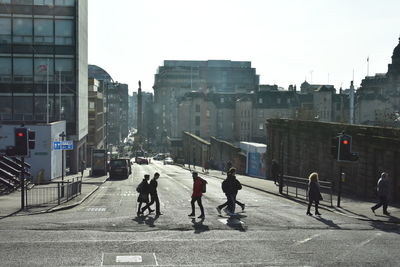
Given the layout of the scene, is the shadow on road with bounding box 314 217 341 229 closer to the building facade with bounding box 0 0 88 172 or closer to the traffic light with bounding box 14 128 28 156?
the traffic light with bounding box 14 128 28 156

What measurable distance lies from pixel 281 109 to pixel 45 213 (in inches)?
4433

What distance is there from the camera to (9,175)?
35125 mm

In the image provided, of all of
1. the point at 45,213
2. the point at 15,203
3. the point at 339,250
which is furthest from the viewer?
the point at 15,203

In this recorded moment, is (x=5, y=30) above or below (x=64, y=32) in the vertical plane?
below

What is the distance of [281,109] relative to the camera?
436 feet

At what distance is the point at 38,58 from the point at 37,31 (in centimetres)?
285

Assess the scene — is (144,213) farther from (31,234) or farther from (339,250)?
(339,250)

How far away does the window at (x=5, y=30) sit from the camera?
5841 centimetres

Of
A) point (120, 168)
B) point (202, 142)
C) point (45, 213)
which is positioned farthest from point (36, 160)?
point (202, 142)

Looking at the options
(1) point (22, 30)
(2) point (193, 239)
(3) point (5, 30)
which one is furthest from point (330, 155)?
(3) point (5, 30)

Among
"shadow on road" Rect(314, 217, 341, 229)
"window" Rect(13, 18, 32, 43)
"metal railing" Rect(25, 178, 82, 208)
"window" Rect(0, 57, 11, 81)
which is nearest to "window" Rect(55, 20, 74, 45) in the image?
"window" Rect(13, 18, 32, 43)

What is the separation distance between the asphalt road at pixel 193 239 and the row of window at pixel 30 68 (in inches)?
1475

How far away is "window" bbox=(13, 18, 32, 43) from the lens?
2313 inches

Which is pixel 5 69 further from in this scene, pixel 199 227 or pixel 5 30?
pixel 199 227
